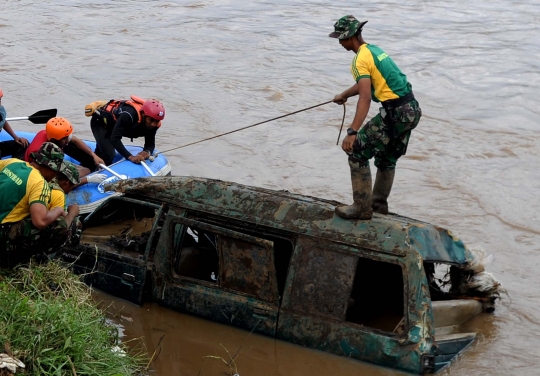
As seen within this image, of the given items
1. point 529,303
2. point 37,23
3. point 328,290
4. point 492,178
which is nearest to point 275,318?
point 328,290

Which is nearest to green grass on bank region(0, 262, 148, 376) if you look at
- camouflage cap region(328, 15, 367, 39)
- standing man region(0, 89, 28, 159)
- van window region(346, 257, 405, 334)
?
van window region(346, 257, 405, 334)

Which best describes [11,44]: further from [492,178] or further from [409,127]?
[409,127]

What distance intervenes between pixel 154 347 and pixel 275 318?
4.43ft

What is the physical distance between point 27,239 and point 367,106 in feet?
10.8

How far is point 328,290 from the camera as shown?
22.6ft

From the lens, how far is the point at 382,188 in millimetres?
7969

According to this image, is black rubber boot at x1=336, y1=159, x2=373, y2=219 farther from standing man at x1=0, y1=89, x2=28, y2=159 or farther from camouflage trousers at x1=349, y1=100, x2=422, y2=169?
standing man at x1=0, y1=89, x2=28, y2=159

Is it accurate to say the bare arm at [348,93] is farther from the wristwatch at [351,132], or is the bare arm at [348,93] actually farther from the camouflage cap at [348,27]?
the camouflage cap at [348,27]

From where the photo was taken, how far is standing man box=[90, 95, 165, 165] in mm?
10492

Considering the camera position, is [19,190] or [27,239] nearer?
[19,190]

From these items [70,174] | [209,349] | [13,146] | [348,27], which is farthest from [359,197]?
[13,146]

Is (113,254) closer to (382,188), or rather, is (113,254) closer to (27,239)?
(27,239)

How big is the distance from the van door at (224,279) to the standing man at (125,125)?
9.94 feet

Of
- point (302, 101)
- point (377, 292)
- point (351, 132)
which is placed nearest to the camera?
point (351, 132)
